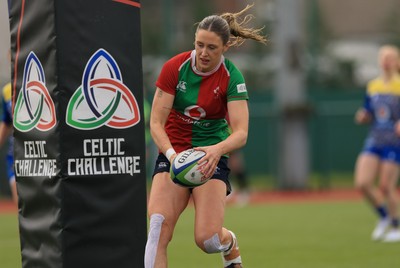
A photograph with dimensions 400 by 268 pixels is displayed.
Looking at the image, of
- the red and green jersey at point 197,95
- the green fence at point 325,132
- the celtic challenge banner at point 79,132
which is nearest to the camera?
the celtic challenge banner at point 79,132

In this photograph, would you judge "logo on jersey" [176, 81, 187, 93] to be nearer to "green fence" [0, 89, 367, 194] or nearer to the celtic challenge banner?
the celtic challenge banner

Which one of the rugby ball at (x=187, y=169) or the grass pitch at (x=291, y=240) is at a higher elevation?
the rugby ball at (x=187, y=169)

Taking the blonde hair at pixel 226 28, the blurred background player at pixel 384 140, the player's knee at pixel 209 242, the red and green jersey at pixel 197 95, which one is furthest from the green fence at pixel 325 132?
the player's knee at pixel 209 242

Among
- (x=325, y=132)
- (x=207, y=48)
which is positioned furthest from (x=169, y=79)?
(x=325, y=132)

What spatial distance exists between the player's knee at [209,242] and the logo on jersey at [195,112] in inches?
35.6

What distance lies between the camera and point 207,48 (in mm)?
7277

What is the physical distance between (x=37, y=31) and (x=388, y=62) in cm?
701

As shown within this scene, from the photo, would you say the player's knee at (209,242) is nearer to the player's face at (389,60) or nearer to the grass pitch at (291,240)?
the grass pitch at (291,240)

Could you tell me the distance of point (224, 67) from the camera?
7.54m

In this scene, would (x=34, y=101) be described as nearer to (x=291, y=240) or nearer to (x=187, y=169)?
(x=187, y=169)

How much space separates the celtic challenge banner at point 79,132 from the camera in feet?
22.6

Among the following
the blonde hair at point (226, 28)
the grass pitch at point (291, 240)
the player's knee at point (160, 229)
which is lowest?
the grass pitch at point (291, 240)

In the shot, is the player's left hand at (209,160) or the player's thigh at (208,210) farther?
the player's thigh at (208,210)

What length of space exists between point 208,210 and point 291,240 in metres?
5.46
